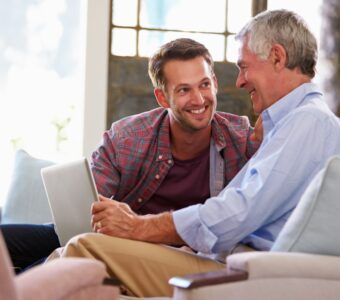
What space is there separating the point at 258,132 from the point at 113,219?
31.5 inches

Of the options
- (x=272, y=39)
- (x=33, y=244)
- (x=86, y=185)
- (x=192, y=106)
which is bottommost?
(x=33, y=244)

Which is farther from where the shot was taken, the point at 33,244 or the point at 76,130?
the point at 76,130

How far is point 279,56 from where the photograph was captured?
287cm

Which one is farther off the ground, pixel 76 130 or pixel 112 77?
pixel 112 77

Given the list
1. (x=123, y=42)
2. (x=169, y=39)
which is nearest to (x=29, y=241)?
(x=123, y=42)

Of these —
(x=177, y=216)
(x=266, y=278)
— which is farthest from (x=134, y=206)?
(x=266, y=278)

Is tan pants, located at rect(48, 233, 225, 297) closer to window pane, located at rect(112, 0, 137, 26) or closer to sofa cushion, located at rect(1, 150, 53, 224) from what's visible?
sofa cushion, located at rect(1, 150, 53, 224)

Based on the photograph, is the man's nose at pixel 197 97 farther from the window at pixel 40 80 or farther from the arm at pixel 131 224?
the window at pixel 40 80

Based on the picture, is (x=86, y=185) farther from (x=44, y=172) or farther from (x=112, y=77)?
(x=112, y=77)

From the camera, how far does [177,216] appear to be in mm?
2598

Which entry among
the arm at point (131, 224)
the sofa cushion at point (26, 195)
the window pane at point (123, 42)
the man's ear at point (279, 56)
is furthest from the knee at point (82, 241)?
the window pane at point (123, 42)

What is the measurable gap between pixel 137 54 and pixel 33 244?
7.48 feet

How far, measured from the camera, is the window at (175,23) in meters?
5.95

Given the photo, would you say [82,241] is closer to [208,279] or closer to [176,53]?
[208,279]
